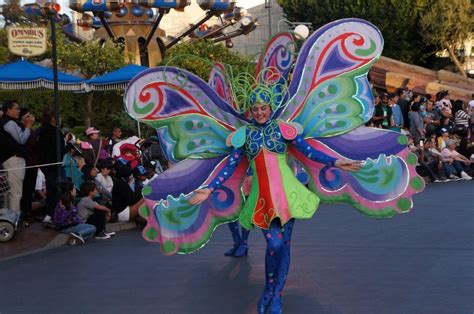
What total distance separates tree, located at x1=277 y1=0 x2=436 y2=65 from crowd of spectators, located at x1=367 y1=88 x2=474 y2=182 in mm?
21820

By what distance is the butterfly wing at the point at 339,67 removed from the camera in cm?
734

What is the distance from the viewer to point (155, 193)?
7332mm

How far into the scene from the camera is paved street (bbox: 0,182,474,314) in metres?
7.09

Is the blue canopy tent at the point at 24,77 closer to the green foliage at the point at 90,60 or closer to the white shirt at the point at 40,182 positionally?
the white shirt at the point at 40,182

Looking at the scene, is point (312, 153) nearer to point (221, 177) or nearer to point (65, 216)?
point (221, 177)

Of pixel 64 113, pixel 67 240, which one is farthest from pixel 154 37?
pixel 67 240

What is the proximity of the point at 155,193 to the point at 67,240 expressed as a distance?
4054 mm

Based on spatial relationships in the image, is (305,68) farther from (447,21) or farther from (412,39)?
(412,39)

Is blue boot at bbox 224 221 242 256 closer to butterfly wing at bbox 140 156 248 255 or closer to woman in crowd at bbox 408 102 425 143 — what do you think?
butterfly wing at bbox 140 156 248 255

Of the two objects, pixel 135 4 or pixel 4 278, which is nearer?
pixel 4 278

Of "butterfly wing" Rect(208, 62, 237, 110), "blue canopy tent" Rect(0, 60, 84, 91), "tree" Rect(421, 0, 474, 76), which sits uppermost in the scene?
"tree" Rect(421, 0, 474, 76)

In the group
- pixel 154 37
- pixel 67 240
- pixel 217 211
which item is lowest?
pixel 67 240

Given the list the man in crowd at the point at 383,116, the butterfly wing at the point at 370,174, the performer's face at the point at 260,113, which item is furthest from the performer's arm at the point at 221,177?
the man in crowd at the point at 383,116

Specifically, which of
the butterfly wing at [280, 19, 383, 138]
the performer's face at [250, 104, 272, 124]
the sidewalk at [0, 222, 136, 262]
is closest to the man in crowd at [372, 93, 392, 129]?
the sidewalk at [0, 222, 136, 262]
